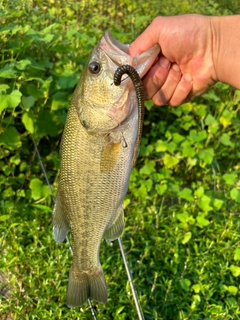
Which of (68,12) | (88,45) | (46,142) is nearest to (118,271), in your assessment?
(46,142)

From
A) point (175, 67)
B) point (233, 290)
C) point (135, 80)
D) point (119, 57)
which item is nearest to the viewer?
point (135, 80)

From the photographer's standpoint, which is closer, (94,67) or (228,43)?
(94,67)

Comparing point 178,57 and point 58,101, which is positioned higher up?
point 178,57

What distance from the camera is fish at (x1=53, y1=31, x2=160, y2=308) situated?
1.77 meters

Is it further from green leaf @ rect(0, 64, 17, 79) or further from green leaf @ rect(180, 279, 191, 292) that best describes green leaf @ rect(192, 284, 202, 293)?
green leaf @ rect(0, 64, 17, 79)

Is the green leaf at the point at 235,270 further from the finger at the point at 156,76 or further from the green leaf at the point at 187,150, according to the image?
the finger at the point at 156,76

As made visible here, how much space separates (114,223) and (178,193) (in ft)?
5.90

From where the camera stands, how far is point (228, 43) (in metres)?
2.17

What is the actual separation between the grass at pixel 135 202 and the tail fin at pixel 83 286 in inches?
23.5

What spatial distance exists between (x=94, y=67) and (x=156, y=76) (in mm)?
540

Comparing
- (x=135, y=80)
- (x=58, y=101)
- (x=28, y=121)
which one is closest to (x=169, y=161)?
(x=58, y=101)

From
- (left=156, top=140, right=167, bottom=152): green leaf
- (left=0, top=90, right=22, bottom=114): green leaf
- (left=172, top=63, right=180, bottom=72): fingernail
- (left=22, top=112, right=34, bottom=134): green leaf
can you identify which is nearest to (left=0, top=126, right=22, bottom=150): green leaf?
(left=22, top=112, right=34, bottom=134): green leaf

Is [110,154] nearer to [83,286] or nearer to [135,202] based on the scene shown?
[83,286]

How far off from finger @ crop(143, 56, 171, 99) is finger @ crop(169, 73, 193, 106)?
13 cm
